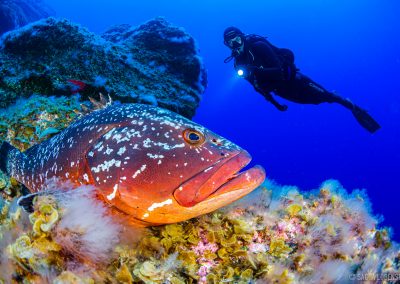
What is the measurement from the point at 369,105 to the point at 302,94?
129 meters

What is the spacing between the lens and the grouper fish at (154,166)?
2.42 m

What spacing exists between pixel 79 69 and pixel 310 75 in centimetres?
14360

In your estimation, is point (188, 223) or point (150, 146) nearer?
point (150, 146)

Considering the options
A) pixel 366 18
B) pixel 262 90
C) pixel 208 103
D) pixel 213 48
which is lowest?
pixel 208 103

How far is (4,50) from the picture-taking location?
573cm

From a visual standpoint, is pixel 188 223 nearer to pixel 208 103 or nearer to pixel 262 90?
pixel 262 90

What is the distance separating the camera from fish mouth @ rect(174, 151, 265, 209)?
2.36 m

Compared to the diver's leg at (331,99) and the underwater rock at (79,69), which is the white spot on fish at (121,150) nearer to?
the underwater rock at (79,69)

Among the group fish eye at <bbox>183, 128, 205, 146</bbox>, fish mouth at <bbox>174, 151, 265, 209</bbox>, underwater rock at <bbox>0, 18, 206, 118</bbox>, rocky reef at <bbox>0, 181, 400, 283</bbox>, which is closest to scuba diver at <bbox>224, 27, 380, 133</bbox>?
underwater rock at <bbox>0, 18, 206, 118</bbox>

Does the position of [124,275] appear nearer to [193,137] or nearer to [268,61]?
[193,137]

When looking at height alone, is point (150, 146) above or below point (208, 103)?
above

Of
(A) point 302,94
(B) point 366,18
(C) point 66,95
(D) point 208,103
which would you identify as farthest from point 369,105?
(C) point 66,95

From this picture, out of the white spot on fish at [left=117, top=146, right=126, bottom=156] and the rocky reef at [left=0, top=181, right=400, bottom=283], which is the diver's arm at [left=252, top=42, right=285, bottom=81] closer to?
the rocky reef at [left=0, top=181, right=400, bottom=283]

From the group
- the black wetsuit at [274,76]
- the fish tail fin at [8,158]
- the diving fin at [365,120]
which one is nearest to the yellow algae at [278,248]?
the fish tail fin at [8,158]
